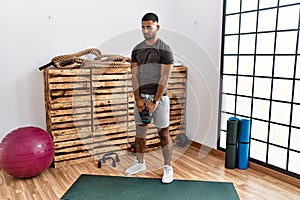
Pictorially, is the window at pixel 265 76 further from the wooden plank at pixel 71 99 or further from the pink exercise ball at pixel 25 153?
the pink exercise ball at pixel 25 153

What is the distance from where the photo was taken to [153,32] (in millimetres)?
2328

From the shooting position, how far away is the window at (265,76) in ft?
7.83

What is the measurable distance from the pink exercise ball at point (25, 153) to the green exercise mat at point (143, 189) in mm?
372

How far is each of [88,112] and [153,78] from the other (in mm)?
873

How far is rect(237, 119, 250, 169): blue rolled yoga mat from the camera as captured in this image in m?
2.67

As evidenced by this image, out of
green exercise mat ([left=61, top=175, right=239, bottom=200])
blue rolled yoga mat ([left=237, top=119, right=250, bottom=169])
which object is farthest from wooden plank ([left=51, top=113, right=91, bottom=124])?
blue rolled yoga mat ([left=237, top=119, right=250, bottom=169])

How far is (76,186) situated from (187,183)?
0.95 meters

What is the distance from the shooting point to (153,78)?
7.96ft

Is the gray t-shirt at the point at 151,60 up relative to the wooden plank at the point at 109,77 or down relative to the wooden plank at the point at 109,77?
up

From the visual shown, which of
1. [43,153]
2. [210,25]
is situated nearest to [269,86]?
[210,25]

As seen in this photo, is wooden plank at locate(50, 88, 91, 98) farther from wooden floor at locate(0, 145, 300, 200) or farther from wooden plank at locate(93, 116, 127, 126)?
wooden floor at locate(0, 145, 300, 200)

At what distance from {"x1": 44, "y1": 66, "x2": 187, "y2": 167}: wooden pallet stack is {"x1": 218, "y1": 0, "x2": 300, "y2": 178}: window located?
1119 millimetres

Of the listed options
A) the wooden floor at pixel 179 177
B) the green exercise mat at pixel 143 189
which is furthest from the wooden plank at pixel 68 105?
the green exercise mat at pixel 143 189

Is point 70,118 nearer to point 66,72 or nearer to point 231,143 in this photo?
point 66,72
